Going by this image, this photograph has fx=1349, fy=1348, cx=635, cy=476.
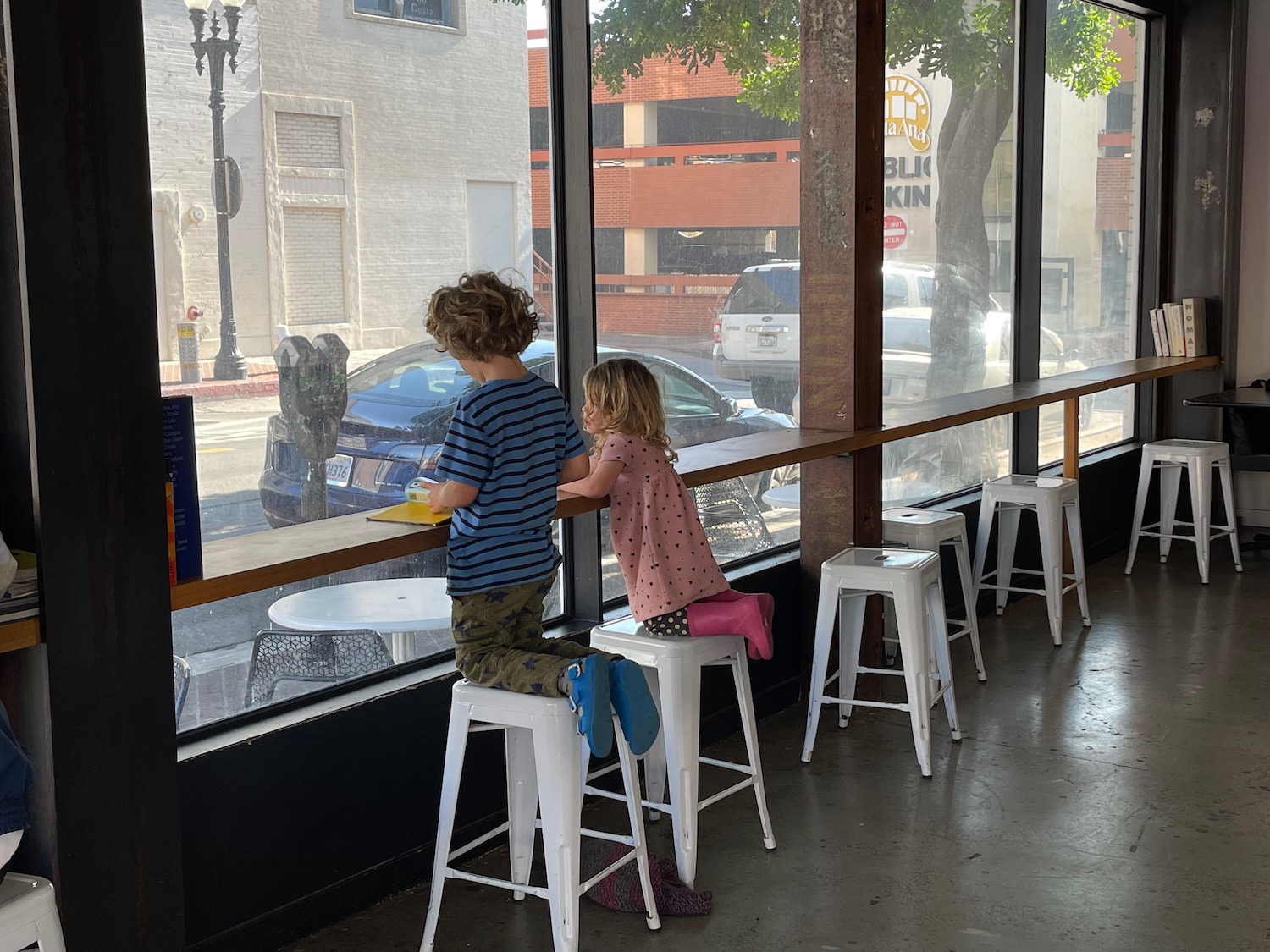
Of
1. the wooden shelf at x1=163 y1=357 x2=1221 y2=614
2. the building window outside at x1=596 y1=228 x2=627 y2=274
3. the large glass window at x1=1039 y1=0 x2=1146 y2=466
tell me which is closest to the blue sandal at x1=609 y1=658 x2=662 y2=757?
the wooden shelf at x1=163 y1=357 x2=1221 y2=614

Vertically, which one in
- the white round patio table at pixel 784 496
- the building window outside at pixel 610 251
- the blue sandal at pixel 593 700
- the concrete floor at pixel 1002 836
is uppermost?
the building window outside at pixel 610 251

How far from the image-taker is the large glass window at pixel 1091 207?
6.02m

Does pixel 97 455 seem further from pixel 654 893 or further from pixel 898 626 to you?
pixel 898 626

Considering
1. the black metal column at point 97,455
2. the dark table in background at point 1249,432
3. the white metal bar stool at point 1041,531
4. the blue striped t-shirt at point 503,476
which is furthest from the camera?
the dark table in background at point 1249,432

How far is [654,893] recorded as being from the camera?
9.43 ft

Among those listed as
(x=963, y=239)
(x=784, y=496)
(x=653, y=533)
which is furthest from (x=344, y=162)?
(x=963, y=239)

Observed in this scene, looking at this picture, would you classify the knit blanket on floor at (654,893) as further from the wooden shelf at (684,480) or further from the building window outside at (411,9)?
the building window outside at (411,9)

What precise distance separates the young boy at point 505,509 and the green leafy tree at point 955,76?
1720mm

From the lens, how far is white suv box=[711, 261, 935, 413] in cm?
418

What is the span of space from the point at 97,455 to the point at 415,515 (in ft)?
2.55

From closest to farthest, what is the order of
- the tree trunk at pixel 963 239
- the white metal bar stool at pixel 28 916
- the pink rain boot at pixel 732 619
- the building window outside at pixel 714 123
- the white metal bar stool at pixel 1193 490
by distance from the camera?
the white metal bar stool at pixel 28 916
the pink rain boot at pixel 732 619
the building window outside at pixel 714 123
the tree trunk at pixel 963 239
the white metal bar stool at pixel 1193 490

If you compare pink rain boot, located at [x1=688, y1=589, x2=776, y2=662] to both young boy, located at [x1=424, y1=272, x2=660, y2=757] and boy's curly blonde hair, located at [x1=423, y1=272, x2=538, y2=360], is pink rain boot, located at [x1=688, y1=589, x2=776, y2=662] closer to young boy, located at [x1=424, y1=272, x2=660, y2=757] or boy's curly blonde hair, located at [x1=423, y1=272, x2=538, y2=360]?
young boy, located at [x1=424, y1=272, x2=660, y2=757]

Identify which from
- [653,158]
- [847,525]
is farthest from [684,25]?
[847,525]

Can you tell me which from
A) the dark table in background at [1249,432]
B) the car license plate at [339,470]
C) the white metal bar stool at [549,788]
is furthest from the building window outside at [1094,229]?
the white metal bar stool at [549,788]
